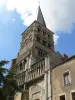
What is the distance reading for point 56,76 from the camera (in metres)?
19.0

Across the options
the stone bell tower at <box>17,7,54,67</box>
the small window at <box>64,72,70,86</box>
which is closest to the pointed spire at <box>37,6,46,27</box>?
the stone bell tower at <box>17,7,54,67</box>

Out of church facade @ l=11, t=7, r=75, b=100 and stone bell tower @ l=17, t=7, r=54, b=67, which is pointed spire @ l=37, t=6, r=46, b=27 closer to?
stone bell tower @ l=17, t=7, r=54, b=67

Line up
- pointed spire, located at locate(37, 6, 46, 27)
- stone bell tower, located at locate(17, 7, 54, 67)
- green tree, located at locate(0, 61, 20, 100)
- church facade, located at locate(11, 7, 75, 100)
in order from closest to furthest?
green tree, located at locate(0, 61, 20, 100) < church facade, located at locate(11, 7, 75, 100) < stone bell tower, located at locate(17, 7, 54, 67) < pointed spire, located at locate(37, 6, 46, 27)

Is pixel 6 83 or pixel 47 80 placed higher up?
pixel 47 80

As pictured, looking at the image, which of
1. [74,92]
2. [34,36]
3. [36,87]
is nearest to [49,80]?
[36,87]

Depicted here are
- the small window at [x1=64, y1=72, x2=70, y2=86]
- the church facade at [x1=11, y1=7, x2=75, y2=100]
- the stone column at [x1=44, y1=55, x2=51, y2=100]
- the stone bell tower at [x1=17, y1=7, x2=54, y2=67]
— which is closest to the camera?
the small window at [x1=64, y1=72, x2=70, y2=86]

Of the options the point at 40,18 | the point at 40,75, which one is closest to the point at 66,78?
the point at 40,75

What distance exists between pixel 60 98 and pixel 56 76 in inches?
103

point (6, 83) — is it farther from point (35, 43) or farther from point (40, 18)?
point (40, 18)

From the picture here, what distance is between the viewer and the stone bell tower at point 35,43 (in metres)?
29.0

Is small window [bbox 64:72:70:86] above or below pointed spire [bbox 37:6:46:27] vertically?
below

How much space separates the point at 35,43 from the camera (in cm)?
3253

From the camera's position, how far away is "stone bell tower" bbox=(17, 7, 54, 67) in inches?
1140

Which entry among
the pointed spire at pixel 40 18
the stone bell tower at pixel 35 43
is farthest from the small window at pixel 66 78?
the pointed spire at pixel 40 18
